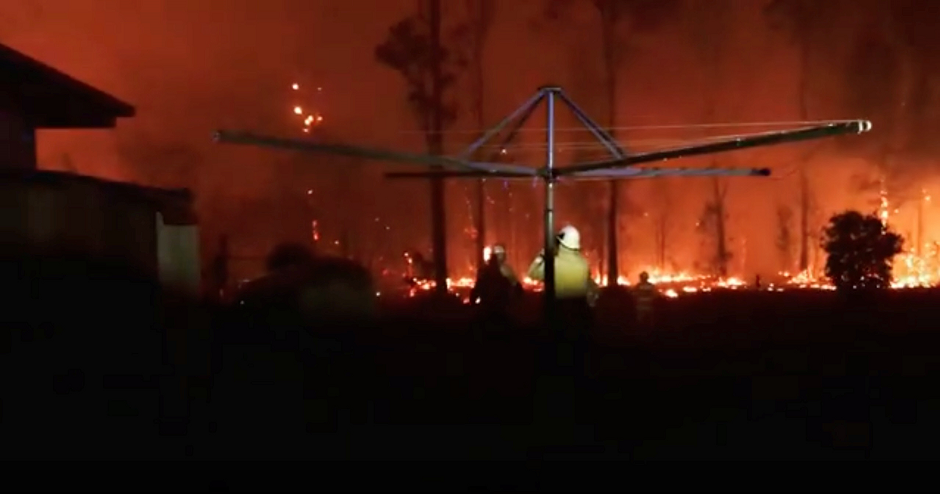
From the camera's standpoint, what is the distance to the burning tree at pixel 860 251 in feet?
74.2

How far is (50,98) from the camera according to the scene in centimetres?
1129

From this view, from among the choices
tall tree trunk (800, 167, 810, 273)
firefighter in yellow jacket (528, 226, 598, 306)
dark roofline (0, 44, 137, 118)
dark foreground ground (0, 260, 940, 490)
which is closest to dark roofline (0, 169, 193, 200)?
dark foreground ground (0, 260, 940, 490)

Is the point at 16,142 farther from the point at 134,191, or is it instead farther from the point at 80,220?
the point at 80,220

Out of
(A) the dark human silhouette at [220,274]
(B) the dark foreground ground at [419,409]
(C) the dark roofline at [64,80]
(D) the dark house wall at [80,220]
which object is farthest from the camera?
(A) the dark human silhouette at [220,274]

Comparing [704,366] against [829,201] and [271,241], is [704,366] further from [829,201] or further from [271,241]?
[829,201]

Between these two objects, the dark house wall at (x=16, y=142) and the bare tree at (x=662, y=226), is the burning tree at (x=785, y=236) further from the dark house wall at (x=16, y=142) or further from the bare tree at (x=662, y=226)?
the dark house wall at (x=16, y=142)

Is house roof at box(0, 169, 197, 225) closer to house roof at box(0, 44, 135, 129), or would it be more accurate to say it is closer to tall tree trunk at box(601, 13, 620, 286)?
house roof at box(0, 44, 135, 129)

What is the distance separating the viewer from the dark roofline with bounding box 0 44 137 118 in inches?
398

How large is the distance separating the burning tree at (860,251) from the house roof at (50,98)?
49.3 feet

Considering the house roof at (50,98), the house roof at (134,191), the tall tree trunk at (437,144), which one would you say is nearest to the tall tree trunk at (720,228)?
the tall tree trunk at (437,144)

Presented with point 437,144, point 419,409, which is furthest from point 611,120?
point 419,409

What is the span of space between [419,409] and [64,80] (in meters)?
4.44

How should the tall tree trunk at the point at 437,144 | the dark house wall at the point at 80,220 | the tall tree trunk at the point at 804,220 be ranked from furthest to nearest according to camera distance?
the tall tree trunk at the point at 804,220 < the tall tree trunk at the point at 437,144 < the dark house wall at the point at 80,220

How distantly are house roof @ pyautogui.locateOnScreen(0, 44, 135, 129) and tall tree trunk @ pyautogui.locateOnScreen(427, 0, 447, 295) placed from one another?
13.7m
